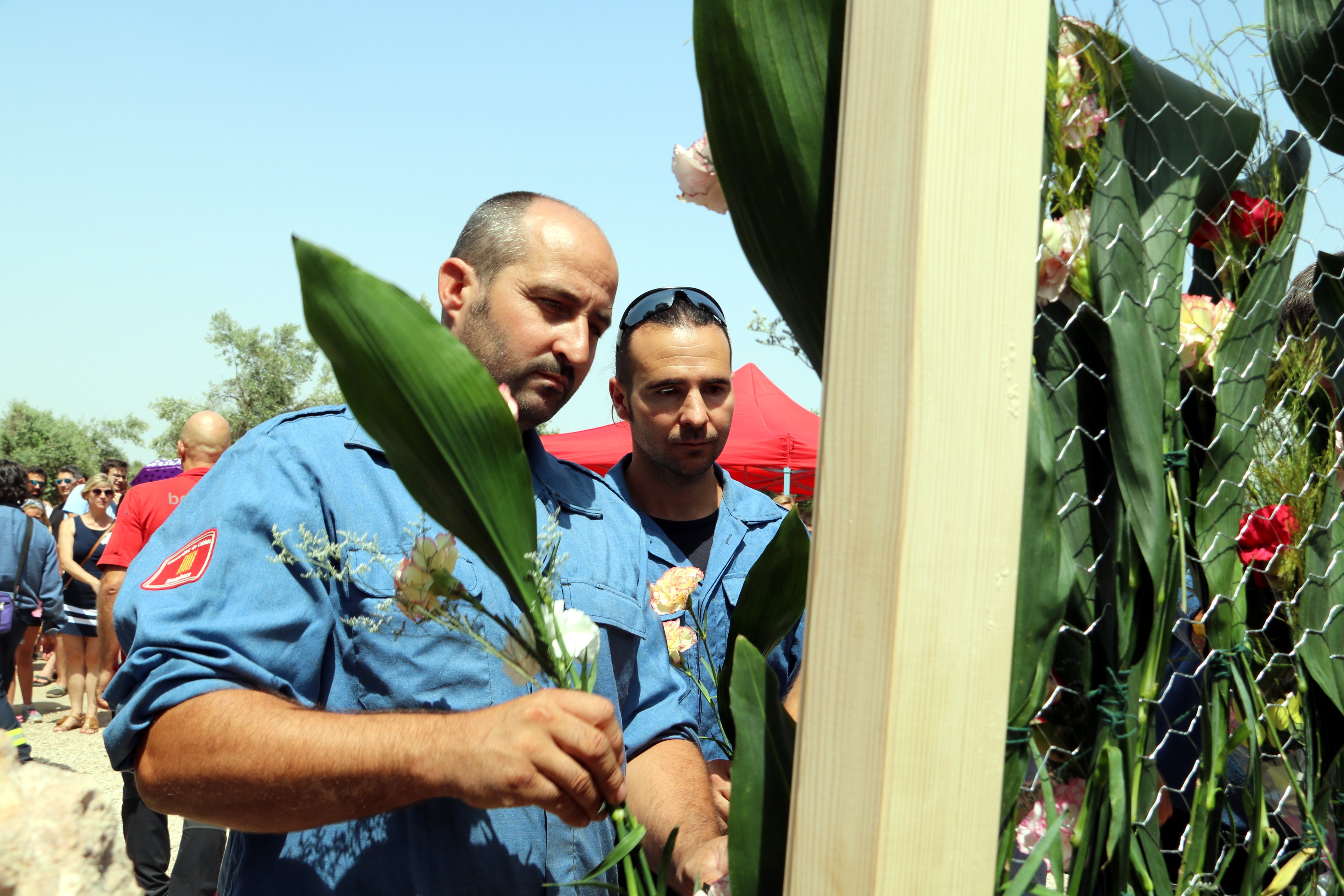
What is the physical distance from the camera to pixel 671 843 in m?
0.78

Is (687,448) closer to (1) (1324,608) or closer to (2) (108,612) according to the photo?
(1) (1324,608)

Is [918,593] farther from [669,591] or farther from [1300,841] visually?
[669,591]


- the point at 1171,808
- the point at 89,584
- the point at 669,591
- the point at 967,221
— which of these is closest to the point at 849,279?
the point at 967,221

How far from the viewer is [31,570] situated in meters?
5.34

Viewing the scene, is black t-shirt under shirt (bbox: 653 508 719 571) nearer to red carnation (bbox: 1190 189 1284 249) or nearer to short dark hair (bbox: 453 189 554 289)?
short dark hair (bbox: 453 189 554 289)

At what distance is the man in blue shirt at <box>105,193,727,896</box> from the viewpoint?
0.77 meters

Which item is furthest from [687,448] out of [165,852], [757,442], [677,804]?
[757,442]

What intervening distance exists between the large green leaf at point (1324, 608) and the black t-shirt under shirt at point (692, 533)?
4.73 feet

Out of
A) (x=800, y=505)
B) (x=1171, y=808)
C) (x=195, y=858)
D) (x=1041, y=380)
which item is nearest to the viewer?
(x=1041, y=380)

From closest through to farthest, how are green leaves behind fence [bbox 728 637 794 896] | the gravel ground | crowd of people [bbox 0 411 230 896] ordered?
green leaves behind fence [bbox 728 637 794 896] < crowd of people [bbox 0 411 230 896] < the gravel ground

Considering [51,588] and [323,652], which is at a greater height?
[323,652]

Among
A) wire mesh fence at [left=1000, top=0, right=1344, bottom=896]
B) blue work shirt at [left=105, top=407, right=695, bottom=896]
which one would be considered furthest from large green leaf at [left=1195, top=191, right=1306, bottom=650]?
blue work shirt at [left=105, top=407, right=695, bottom=896]

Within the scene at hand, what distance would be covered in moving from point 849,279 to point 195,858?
3.04 m

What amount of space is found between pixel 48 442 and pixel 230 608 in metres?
41.1
